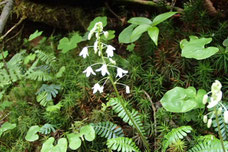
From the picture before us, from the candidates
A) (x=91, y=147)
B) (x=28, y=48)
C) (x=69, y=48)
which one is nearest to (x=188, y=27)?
(x=69, y=48)

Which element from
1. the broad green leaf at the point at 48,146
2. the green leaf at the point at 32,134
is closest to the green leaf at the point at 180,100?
the broad green leaf at the point at 48,146

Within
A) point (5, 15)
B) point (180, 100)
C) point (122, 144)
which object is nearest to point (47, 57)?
point (5, 15)

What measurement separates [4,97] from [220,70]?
9.79 ft

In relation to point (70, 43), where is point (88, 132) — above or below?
below

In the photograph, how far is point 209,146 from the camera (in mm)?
2133

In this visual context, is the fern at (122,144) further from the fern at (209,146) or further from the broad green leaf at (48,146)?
the broad green leaf at (48,146)

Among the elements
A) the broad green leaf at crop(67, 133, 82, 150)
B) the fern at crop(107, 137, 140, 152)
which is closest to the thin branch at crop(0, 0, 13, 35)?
the broad green leaf at crop(67, 133, 82, 150)

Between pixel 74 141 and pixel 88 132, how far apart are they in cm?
17

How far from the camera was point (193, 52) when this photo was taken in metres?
2.48

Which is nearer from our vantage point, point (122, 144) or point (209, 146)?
point (209, 146)

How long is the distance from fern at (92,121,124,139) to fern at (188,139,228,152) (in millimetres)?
746

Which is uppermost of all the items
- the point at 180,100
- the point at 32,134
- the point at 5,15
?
the point at 5,15

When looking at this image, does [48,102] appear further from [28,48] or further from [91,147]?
[28,48]

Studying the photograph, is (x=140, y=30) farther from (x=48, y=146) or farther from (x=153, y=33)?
(x=48, y=146)
